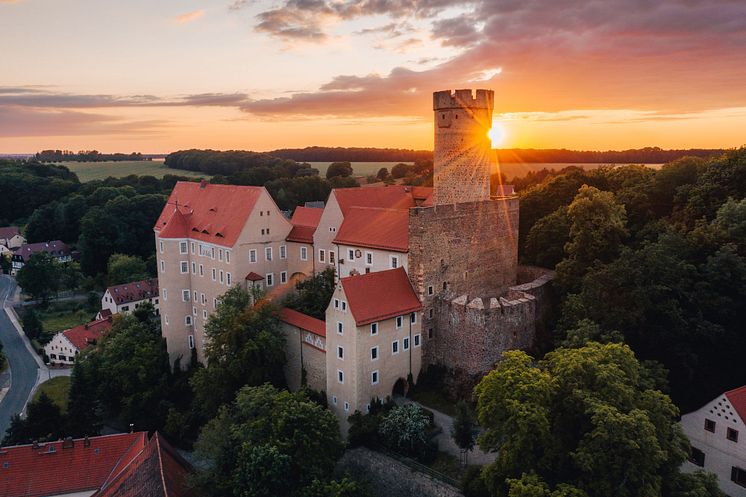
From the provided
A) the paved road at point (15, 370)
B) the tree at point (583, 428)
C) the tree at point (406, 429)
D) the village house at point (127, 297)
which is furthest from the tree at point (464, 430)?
the village house at point (127, 297)

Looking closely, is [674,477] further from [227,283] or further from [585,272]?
[227,283]

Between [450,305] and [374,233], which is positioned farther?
[374,233]

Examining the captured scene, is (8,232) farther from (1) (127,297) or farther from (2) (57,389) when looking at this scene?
(2) (57,389)

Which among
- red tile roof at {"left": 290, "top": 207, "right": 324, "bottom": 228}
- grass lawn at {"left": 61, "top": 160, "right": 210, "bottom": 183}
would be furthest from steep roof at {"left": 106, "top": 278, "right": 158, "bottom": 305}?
grass lawn at {"left": 61, "top": 160, "right": 210, "bottom": 183}

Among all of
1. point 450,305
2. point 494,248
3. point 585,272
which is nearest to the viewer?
point 450,305

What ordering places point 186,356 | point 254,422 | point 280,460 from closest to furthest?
point 280,460
point 254,422
point 186,356

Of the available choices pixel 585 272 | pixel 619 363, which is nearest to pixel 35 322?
pixel 585 272

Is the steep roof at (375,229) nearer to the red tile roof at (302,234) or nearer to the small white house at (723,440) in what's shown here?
the red tile roof at (302,234)
